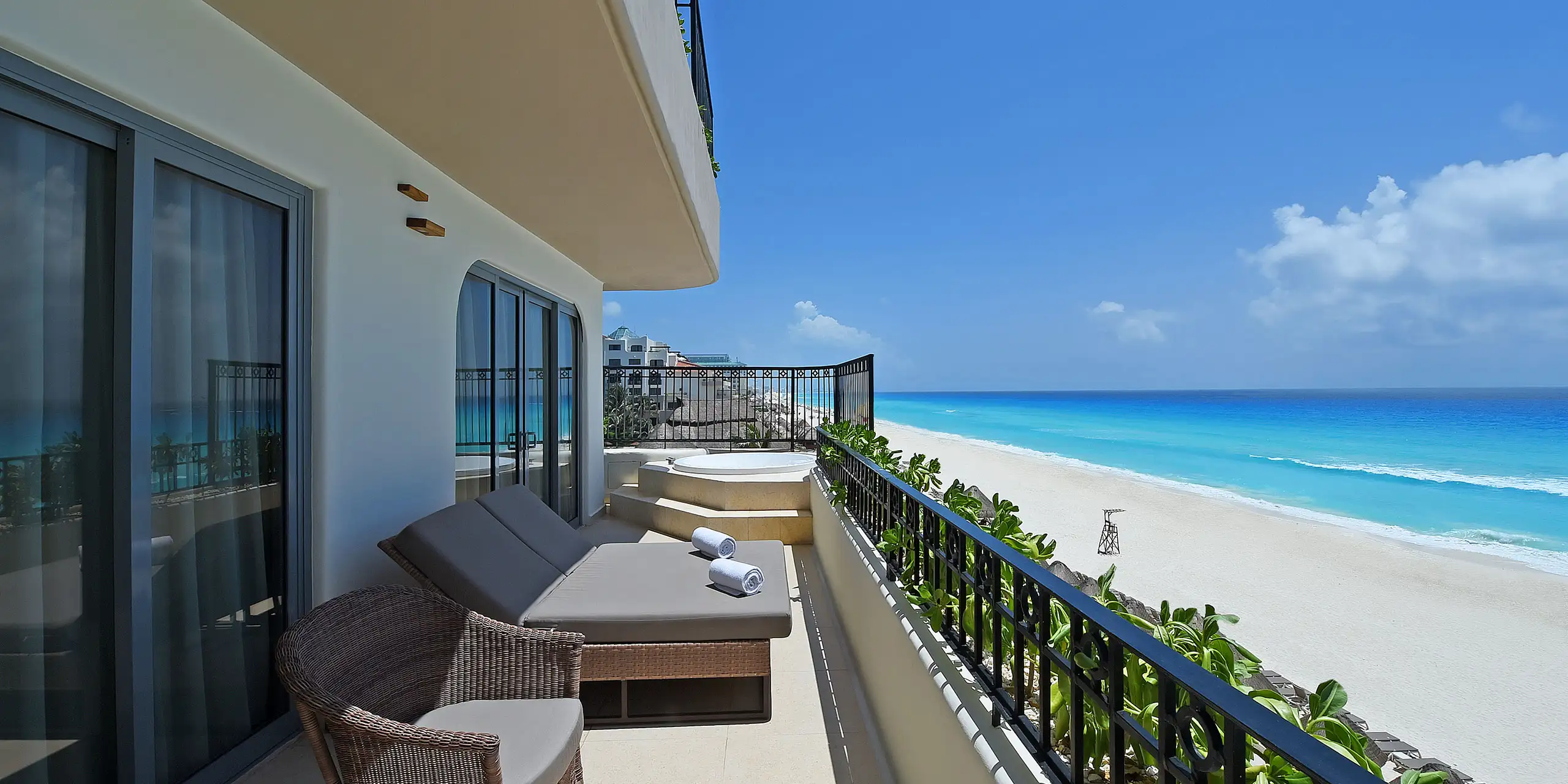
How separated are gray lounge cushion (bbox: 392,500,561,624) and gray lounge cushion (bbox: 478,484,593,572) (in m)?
0.16

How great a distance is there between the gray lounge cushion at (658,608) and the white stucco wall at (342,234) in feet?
3.07

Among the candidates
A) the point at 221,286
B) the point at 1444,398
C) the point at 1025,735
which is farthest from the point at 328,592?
the point at 1444,398

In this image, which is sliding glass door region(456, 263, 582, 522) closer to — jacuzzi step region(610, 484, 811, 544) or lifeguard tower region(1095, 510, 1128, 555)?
jacuzzi step region(610, 484, 811, 544)

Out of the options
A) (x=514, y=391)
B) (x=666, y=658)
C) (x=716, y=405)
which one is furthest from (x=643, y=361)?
(x=666, y=658)

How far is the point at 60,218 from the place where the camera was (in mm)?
1756

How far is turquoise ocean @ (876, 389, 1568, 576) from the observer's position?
44.9 feet

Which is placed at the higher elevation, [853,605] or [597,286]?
[597,286]

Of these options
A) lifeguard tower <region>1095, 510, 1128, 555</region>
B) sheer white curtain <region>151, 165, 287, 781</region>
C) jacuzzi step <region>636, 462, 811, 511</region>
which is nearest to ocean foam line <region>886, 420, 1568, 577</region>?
lifeguard tower <region>1095, 510, 1128, 555</region>

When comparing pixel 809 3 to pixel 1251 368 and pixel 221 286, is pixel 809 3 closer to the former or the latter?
pixel 221 286

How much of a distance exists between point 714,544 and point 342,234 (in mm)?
2285

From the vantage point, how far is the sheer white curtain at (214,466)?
2.07 metres

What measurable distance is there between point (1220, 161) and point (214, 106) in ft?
158

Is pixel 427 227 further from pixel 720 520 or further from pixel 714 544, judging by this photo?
pixel 720 520

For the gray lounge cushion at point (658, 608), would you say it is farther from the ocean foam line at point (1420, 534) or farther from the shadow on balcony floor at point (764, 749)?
the ocean foam line at point (1420, 534)
